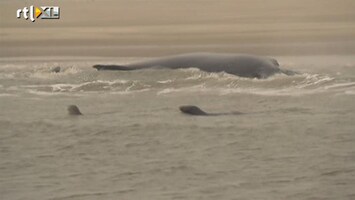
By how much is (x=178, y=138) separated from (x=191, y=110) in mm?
842

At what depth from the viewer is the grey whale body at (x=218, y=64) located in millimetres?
9312

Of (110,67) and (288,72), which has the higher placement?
(288,72)

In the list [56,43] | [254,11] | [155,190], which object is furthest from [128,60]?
[155,190]

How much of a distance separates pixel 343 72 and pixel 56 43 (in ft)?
15.1

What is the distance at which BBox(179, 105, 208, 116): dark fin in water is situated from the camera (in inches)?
253

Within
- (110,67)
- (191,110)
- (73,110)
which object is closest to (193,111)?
(191,110)

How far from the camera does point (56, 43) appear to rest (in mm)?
11078

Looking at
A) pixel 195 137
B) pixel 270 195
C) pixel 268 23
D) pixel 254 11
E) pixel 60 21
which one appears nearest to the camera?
pixel 270 195

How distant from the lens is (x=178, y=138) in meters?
5.64

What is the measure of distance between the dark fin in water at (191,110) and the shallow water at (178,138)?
0.19ft

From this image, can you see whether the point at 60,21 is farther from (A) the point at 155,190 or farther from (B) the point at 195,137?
(A) the point at 155,190

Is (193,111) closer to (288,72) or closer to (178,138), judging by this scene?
(178,138)

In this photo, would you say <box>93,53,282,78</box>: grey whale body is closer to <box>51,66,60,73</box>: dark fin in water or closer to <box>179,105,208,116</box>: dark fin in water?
<box>51,66,60,73</box>: dark fin in water

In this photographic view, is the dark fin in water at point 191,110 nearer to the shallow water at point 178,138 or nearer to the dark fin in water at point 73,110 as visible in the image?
the shallow water at point 178,138
